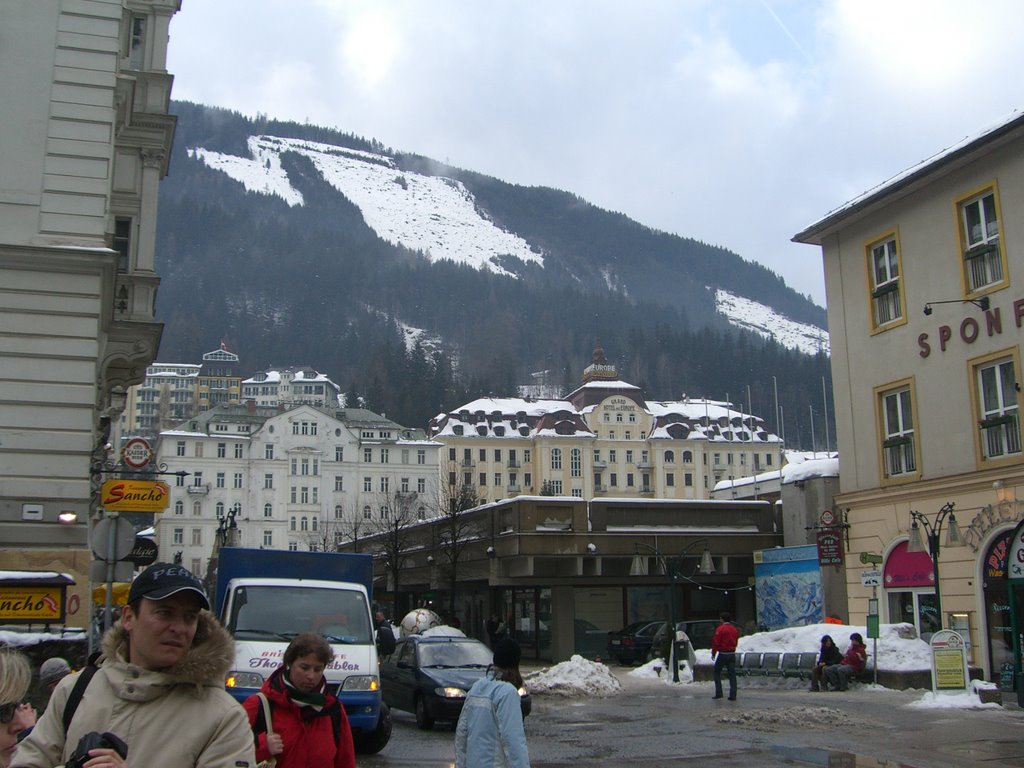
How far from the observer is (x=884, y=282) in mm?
27844

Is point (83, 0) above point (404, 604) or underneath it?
above

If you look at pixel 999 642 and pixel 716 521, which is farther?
pixel 716 521

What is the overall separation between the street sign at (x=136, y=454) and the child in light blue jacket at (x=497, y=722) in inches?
717

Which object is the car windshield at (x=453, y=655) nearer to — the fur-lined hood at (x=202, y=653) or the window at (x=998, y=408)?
the window at (x=998, y=408)

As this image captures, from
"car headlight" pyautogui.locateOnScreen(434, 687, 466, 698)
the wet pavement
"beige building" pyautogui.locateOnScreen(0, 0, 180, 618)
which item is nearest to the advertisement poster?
the wet pavement

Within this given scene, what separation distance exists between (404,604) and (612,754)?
43.5 metres

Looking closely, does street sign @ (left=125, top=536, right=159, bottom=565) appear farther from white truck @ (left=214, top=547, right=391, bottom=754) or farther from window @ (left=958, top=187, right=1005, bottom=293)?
window @ (left=958, top=187, right=1005, bottom=293)

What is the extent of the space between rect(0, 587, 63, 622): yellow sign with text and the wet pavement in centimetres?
459

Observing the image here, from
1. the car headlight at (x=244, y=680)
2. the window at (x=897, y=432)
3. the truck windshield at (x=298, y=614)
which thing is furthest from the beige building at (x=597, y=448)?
the car headlight at (x=244, y=680)

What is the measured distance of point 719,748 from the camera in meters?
14.8

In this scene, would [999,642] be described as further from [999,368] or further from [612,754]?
[612,754]

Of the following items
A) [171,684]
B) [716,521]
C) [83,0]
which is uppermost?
[83,0]

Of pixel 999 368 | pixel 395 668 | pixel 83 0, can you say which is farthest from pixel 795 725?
pixel 83 0

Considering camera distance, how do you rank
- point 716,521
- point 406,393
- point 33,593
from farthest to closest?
point 406,393
point 716,521
point 33,593
